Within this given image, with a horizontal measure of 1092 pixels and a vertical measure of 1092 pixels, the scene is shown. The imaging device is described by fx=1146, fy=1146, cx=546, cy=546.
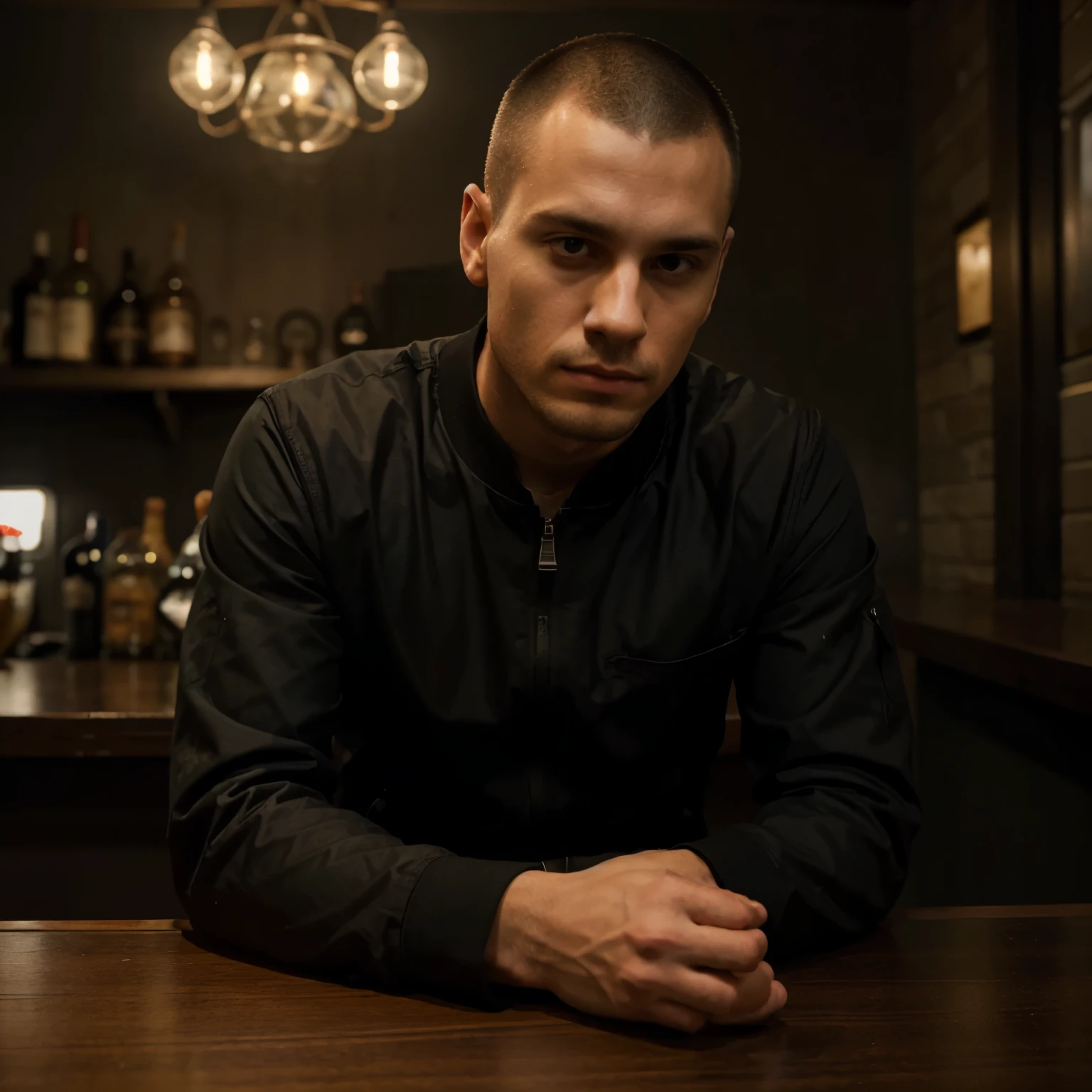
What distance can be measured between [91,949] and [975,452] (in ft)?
9.13

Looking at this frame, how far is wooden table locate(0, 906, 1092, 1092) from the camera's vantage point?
66cm

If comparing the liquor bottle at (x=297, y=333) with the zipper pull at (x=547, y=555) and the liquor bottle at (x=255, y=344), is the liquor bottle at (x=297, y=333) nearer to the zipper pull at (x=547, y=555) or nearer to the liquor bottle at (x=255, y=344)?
the liquor bottle at (x=255, y=344)

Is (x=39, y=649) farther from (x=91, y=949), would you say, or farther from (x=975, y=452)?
(x=975, y=452)

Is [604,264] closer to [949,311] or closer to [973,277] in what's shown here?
[973,277]

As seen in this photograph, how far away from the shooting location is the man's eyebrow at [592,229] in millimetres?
1049

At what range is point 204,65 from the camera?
236cm

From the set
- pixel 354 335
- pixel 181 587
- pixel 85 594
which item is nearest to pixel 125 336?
pixel 354 335

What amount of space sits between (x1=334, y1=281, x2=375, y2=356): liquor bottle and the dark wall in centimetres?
17

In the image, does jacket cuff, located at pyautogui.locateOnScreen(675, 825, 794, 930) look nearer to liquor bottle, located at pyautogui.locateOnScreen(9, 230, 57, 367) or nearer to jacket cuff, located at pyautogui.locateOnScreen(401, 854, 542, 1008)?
jacket cuff, located at pyautogui.locateOnScreen(401, 854, 542, 1008)

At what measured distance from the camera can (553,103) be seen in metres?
1.11

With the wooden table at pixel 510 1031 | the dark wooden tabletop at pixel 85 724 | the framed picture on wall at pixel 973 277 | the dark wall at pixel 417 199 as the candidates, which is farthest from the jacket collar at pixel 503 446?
the dark wall at pixel 417 199

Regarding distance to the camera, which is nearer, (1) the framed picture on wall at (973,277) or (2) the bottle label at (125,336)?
(1) the framed picture on wall at (973,277)

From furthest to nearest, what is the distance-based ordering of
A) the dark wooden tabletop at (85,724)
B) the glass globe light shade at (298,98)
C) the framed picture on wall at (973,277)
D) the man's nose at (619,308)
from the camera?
the framed picture on wall at (973,277) < the glass globe light shade at (298,98) < the dark wooden tabletop at (85,724) < the man's nose at (619,308)

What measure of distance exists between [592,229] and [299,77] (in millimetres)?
1508
